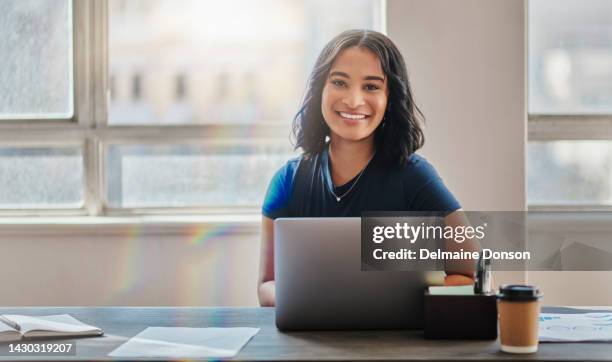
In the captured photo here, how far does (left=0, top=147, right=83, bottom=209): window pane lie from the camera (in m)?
3.55

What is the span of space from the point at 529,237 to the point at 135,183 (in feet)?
5.59

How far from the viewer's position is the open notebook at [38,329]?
5.50 ft

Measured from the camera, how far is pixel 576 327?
1736 mm

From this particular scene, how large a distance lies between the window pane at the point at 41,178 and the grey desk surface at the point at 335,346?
1783mm

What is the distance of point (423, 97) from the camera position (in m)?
3.26

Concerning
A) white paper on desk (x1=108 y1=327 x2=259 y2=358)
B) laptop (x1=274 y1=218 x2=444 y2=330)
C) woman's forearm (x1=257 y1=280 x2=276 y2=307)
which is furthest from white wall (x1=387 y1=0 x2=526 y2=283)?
white paper on desk (x1=108 y1=327 x2=259 y2=358)

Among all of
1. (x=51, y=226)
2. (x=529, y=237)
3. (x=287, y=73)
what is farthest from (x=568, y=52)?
(x=51, y=226)

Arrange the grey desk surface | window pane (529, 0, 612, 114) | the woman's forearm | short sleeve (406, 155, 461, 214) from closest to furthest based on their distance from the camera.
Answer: the grey desk surface < the woman's forearm < short sleeve (406, 155, 461, 214) < window pane (529, 0, 612, 114)

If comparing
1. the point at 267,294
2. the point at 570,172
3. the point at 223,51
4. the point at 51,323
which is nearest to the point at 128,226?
the point at 223,51

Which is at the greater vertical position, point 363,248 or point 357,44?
point 357,44

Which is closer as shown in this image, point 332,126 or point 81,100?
point 332,126

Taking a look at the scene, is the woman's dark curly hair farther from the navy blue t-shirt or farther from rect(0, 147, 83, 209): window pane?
rect(0, 147, 83, 209): window pane

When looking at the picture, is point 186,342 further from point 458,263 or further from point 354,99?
point 354,99

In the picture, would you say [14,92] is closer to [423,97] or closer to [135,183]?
[135,183]
